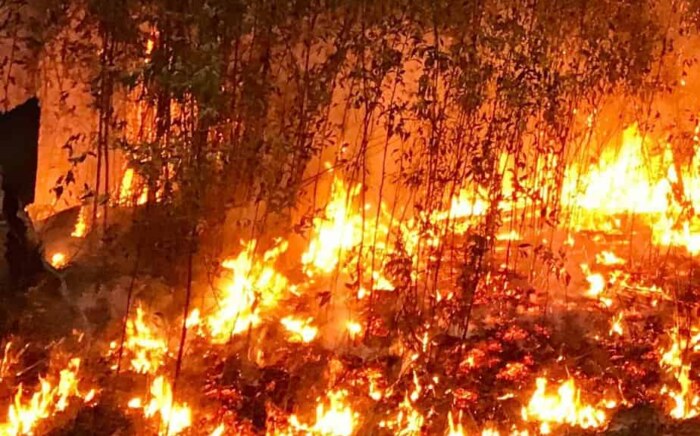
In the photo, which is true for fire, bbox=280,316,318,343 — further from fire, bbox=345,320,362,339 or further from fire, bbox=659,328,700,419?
fire, bbox=659,328,700,419

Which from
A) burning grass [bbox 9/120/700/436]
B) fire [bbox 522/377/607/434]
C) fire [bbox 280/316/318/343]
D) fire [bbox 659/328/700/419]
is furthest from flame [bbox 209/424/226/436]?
fire [bbox 659/328/700/419]

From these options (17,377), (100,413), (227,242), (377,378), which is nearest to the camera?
(100,413)

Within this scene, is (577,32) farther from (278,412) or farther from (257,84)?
(278,412)

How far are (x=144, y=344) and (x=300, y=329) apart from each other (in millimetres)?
774

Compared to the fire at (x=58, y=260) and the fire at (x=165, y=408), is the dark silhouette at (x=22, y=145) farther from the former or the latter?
the fire at (x=165, y=408)

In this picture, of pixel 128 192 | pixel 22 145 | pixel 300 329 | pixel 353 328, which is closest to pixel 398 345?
pixel 353 328

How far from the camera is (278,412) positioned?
11.0 feet

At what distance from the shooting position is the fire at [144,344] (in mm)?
3541

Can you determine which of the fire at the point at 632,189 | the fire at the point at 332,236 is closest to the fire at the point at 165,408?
the fire at the point at 332,236

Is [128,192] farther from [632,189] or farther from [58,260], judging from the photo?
[632,189]

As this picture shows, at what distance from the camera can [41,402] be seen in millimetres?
3172

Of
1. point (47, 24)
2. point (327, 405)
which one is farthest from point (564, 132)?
point (47, 24)

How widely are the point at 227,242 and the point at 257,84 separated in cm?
97

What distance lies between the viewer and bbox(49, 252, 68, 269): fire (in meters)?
4.40
